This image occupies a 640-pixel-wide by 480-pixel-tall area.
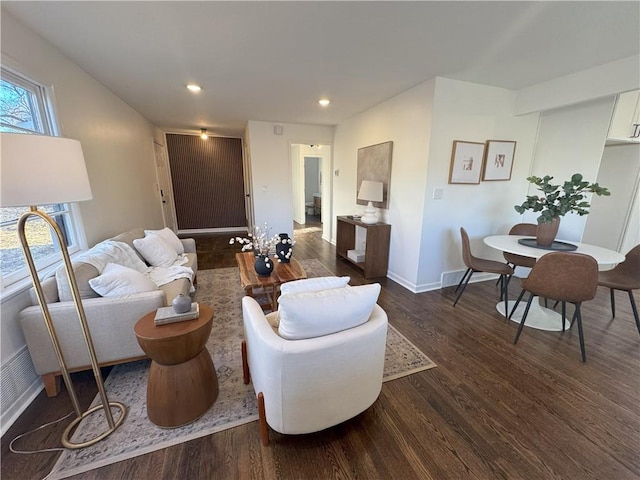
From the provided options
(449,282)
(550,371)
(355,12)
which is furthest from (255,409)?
(449,282)

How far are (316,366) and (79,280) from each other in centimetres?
170

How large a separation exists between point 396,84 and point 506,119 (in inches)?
58.3

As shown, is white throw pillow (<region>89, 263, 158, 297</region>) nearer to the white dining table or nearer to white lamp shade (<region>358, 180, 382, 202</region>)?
white lamp shade (<region>358, 180, 382, 202</region>)

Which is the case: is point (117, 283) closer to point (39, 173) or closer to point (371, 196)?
point (39, 173)

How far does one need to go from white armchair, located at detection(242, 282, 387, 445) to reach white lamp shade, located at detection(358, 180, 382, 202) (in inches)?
95.8

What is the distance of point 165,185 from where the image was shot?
5973mm

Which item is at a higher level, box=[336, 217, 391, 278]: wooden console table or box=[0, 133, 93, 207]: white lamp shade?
box=[0, 133, 93, 207]: white lamp shade

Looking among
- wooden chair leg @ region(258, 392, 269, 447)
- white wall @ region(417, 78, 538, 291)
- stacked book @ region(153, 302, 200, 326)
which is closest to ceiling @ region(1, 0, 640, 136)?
white wall @ region(417, 78, 538, 291)

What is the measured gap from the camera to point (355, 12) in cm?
164

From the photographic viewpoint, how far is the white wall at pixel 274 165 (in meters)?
4.77

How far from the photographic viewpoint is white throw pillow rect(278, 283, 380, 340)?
1.17 meters

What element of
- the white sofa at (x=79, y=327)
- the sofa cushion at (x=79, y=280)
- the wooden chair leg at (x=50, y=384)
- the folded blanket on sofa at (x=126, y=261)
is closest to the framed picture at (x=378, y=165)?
the folded blanket on sofa at (x=126, y=261)

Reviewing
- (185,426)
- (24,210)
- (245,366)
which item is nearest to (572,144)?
(245,366)

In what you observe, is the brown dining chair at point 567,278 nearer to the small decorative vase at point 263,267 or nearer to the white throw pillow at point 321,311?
the white throw pillow at point 321,311
